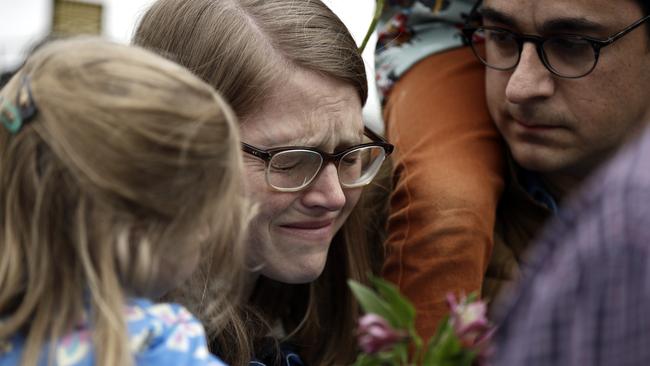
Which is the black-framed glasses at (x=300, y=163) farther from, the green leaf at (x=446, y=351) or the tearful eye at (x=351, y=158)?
the green leaf at (x=446, y=351)

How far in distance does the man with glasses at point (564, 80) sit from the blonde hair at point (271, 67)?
37 cm

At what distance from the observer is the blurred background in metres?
1.97

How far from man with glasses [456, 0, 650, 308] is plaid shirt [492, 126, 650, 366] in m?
1.29

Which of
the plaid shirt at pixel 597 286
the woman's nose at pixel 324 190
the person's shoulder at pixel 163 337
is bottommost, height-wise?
the woman's nose at pixel 324 190

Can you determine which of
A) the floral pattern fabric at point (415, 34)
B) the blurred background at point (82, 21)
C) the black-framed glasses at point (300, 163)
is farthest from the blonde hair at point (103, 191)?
the floral pattern fabric at point (415, 34)

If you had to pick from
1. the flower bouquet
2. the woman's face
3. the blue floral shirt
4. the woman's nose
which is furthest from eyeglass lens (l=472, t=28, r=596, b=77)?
the blue floral shirt

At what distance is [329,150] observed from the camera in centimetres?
206

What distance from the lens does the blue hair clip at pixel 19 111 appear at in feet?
4.57

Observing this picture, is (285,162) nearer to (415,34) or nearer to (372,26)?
(372,26)

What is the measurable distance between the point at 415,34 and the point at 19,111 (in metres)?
1.53

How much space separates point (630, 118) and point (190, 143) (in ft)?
4.18

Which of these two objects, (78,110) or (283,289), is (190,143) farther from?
(283,289)

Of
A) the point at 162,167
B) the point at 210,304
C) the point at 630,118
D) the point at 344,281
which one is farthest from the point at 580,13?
the point at 162,167

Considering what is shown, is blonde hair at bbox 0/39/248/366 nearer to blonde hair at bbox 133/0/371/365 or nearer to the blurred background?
the blurred background
